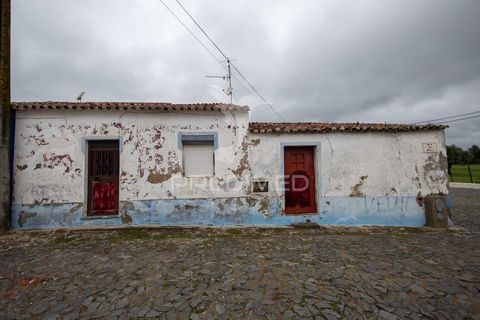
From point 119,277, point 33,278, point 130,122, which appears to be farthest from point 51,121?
point 119,277

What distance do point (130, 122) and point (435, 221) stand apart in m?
9.57

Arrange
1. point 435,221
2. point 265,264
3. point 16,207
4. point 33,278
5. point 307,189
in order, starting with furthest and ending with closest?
point 307,189 → point 435,221 → point 16,207 → point 265,264 → point 33,278

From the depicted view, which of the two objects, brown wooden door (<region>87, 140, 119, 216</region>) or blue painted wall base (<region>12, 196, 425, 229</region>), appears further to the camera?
brown wooden door (<region>87, 140, 119, 216</region>)

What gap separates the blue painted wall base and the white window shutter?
2.91ft

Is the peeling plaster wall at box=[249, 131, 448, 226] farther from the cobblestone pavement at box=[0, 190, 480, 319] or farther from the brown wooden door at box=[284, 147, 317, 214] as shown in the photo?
the cobblestone pavement at box=[0, 190, 480, 319]

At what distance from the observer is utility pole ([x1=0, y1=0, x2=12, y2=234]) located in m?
5.75

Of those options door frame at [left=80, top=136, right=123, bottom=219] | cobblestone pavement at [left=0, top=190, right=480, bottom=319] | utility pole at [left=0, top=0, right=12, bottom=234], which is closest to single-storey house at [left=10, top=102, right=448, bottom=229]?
door frame at [left=80, top=136, right=123, bottom=219]

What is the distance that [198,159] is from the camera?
22.3 feet

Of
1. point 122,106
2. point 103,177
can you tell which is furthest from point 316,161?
point 103,177

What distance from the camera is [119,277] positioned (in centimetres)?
352

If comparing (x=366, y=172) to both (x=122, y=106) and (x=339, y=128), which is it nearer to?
(x=339, y=128)

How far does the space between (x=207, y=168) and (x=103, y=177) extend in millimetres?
3148

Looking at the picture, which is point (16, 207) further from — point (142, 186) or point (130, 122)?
point (130, 122)

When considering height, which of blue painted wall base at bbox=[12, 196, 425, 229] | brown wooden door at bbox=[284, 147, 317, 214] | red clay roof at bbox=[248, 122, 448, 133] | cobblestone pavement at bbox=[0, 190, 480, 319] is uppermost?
red clay roof at bbox=[248, 122, 448, 133]
